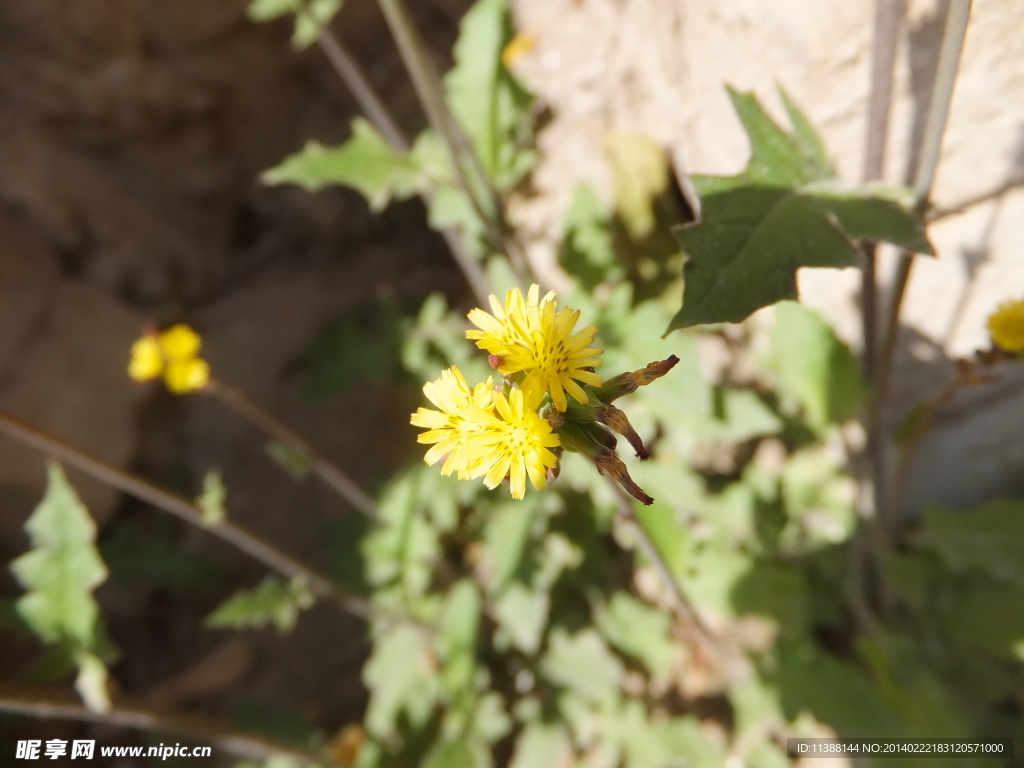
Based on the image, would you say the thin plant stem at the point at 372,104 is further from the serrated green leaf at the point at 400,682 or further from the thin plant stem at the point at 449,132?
the serrated green leaf at the point at 400,682

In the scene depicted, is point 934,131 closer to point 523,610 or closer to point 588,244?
point 588,244

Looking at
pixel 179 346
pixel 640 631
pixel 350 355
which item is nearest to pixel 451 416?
pixel 179 346

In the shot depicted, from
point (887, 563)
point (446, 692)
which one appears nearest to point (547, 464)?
point (887, 563)

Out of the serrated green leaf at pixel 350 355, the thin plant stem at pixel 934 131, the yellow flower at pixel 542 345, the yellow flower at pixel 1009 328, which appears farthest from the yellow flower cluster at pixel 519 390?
→ the serrated green leaf at pixel 350 355

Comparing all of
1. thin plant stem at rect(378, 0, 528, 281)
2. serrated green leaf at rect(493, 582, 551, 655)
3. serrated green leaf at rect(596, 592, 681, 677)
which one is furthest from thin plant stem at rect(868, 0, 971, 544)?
serrated green leaf at rect(493, 582, 551, 655)

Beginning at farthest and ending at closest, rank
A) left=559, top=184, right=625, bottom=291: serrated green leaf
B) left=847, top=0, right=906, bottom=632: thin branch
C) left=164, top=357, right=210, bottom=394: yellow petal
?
left=559, top=184, right=625, bottom=291: serrated green leaf
left=164, top=357, right=210, bottom=394: yellow petal
left=847, top=0, right=906, bottom=632: thin branch

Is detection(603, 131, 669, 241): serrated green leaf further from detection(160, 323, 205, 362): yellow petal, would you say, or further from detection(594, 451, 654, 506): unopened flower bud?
detection(594, 451, 654, 506): unopened flower bud
